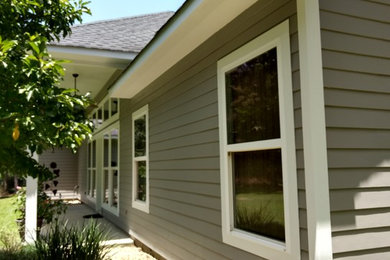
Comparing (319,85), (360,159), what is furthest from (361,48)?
(360,159)

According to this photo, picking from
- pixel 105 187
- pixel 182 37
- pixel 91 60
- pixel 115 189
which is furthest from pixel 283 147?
pixel 105 187

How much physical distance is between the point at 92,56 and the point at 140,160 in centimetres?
205

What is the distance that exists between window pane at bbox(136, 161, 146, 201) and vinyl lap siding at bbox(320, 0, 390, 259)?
13.6ft

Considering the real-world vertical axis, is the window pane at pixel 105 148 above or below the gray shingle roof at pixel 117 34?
below

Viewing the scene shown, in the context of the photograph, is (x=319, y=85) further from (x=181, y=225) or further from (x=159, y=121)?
(x=159, y=121)

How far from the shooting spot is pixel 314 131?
2.25 metres

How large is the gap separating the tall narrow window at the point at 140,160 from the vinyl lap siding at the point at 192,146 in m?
0.21

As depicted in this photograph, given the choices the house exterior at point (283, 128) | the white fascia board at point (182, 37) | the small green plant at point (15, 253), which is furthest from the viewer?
the small green plant at point (15, 253)

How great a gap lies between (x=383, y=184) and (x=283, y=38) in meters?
1.31

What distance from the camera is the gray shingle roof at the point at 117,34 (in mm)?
6164

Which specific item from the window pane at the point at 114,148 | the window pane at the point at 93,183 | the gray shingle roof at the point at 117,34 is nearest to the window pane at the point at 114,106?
the window pane at the point at 114,148

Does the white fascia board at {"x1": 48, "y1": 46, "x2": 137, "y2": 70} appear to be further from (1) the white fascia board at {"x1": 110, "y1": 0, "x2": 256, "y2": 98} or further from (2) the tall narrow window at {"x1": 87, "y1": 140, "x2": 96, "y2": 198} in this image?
(2) the tall narrow window at {"x1": 87, "y1": 140, "x2": 96, "y2": 198}

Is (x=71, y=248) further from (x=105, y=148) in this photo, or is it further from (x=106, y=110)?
(x=106, y=110)

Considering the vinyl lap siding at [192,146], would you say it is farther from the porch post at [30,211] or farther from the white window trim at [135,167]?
the porch post at [30,211]
